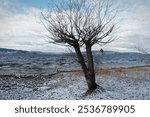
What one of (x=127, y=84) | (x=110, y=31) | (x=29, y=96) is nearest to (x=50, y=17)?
(x=110, y=31)

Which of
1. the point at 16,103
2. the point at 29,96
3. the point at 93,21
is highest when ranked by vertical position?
the point at 93,21

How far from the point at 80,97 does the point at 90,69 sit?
2103 mm

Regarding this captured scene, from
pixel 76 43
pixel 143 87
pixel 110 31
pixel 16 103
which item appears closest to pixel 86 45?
pixel 76 43

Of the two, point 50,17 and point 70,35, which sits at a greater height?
point 50,17

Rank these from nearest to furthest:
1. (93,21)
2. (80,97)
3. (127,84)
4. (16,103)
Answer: (16,103), (80,97), (93,21), (127,84)

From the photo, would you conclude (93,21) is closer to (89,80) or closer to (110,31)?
(110,31)

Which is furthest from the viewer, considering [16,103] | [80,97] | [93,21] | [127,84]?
[127,84]

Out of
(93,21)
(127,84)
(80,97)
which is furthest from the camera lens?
(127,84)

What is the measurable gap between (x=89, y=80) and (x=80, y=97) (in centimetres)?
153

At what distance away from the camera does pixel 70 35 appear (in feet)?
66.8

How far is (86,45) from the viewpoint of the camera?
2050 cm

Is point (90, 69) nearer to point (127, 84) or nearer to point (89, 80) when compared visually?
point (89, 80)

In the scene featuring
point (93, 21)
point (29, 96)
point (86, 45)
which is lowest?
point (29, 96)

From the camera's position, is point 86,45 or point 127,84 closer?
point 86,45
